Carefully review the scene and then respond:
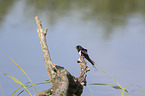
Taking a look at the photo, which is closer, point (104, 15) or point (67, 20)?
point (67, 20)

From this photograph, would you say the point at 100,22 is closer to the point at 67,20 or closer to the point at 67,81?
the point at 67,20

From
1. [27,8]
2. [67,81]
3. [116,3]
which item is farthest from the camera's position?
[116,3]

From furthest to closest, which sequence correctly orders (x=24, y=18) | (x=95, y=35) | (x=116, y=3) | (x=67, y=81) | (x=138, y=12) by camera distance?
1. (x=116, y=3)
2. (x=138, y=12)
3. (x=24, y=18)
4. (x=95, y=35)
5. (x=67, y=81)

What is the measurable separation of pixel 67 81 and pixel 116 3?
20.8 feet

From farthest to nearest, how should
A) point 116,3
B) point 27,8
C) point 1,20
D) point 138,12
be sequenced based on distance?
1. point 116,3
2. point 138,12
3. point 27,8
4. point 1,20

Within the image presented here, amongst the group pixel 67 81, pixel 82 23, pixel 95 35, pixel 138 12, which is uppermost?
pixel 138 12

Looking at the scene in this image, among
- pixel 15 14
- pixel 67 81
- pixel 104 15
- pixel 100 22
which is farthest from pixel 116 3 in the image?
pixel 67 81

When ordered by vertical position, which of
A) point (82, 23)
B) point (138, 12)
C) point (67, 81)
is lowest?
point (67, 81)

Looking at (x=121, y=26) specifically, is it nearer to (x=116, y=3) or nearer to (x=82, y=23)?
(x=82, y=23)

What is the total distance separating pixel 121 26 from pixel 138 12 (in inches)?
56.7

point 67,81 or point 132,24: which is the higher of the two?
point 132,24

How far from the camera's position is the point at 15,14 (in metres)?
5.21

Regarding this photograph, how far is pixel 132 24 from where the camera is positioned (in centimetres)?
508

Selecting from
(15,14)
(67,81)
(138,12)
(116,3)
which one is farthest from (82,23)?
(67,81)
